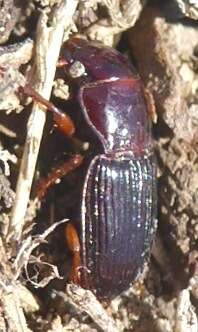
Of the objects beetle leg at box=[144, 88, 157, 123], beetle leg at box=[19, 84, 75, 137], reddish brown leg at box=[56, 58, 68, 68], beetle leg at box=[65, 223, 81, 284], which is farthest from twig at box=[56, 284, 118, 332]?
reddish brown leg at box=[56, 58, 68, 68]

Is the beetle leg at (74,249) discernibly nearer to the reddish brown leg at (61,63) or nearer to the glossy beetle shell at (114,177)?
the glossy beetle shell at (114,177)

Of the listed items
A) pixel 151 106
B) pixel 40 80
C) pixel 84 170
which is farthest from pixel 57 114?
pixel 151 106

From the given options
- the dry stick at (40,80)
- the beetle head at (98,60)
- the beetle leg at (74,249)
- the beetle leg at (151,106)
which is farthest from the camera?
the beetle leg at (151,106)

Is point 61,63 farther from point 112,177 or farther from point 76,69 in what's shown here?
point 112,177

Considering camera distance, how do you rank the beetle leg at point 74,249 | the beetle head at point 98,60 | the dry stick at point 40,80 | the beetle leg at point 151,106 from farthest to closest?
the beetle leg at point 151,106 → the beetle head at point 98,60 → the beetle leg at point 74,249 → the dry stick at point 40,80

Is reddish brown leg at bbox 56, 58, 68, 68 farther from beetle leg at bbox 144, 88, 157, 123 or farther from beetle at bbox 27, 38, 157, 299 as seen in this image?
beetle leg at bbox 144, 88, 157, 123

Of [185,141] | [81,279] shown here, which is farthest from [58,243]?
[185,141]

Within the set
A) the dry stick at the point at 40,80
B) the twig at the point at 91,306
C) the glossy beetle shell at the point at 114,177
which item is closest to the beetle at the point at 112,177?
the glossy beetle shell at the point at 114,177
